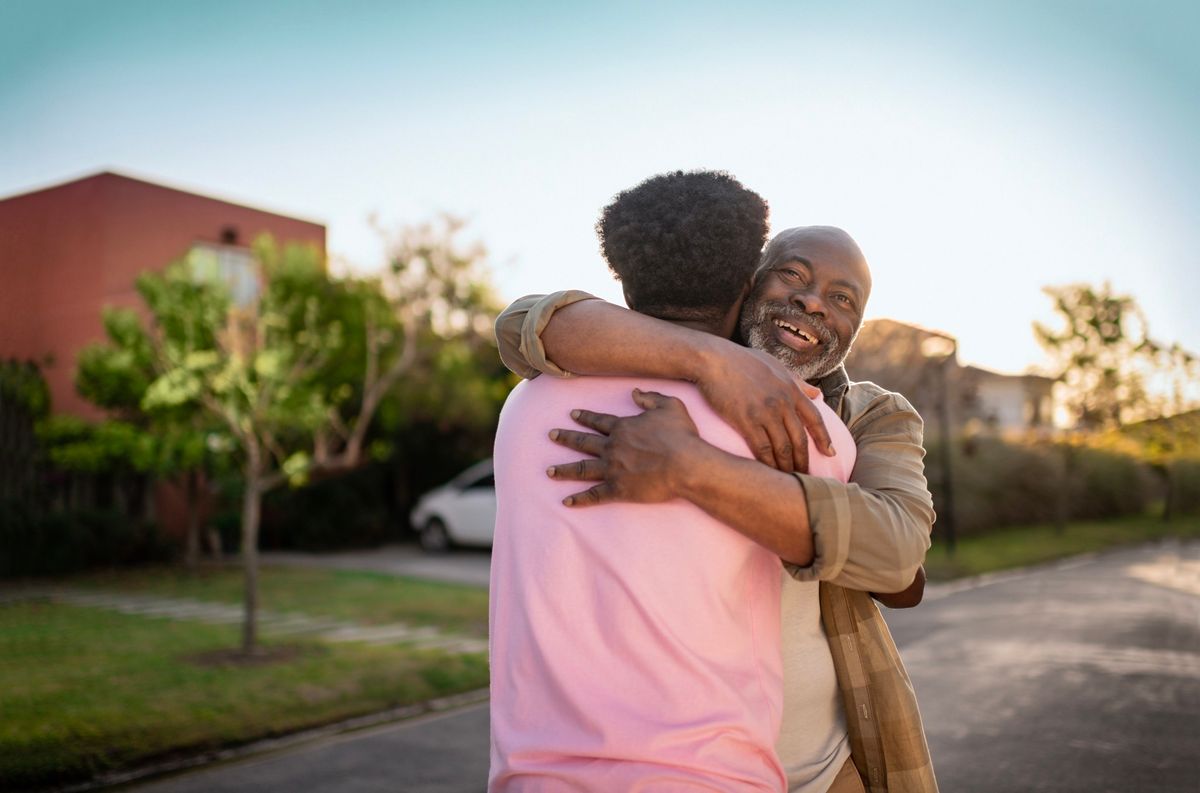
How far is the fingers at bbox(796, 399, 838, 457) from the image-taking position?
5.11 feet

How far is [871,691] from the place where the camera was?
73.5 inches

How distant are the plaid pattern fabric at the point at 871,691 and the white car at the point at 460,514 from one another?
559 inches

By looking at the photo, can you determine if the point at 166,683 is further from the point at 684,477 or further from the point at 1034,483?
the point at 1034,483

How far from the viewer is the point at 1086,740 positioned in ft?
19.4

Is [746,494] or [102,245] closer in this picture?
[746,494]

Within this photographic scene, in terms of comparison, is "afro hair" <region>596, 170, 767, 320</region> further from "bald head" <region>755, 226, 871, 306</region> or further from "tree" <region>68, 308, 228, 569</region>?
"tree" <region>68, 308, 228, 569</region>

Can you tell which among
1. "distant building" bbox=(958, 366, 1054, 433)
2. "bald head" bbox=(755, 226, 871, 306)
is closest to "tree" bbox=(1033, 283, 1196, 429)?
"distant building" bbox=(958, 366, 1054, 433)

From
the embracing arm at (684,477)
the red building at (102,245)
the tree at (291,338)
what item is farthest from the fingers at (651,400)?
the red building at (102,245)

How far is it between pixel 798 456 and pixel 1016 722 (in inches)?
222

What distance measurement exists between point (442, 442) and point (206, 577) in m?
6.40

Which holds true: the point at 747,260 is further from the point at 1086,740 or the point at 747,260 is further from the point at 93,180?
the point at 93,180

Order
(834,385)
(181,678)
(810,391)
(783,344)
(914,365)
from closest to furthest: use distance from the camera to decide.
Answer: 1. (810,391)
2. (783,344)
3. (834,385)
4. (181,678)
5. (914,365)

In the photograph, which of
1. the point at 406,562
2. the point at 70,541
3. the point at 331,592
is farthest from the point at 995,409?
the point at 70,541

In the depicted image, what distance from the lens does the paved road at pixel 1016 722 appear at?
5.21m
